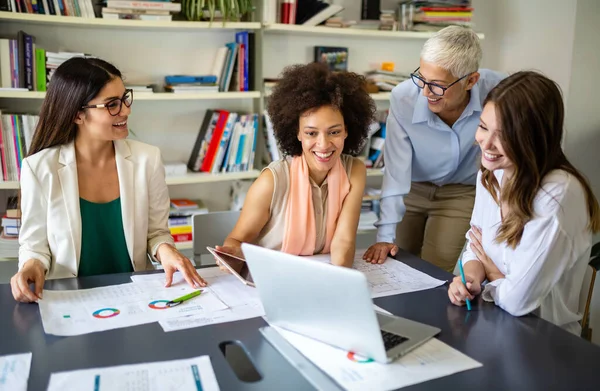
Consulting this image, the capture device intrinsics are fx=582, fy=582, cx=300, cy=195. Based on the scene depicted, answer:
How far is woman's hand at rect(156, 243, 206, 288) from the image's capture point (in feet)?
5.23

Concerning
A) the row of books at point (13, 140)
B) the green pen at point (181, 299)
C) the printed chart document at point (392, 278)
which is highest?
the row of books at point (13, 140)

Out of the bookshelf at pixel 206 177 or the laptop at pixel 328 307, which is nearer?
the laptop at pixel 328 307

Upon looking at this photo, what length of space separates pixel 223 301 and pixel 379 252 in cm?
63

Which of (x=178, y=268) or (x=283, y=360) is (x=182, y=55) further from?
(x=283, y=360)

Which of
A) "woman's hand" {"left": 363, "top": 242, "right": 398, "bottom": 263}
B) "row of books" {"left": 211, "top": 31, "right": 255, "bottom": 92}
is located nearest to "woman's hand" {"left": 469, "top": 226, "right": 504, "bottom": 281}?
"woman's hand" {"left": 363, "top": 242, "right": 398, "bottom": 263}

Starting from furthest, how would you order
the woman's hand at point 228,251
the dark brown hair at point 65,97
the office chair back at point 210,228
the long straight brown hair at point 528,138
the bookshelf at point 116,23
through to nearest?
the bookshelf at point 116,23 → the office chair back at point 210,228 → the dark brown hair at point 65,97 → the woman's hand at point 228,251 → the long straight brown hair at point 528,138

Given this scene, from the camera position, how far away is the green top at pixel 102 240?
1861 millimetres

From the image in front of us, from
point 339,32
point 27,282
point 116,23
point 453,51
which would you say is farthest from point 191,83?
point 27,282

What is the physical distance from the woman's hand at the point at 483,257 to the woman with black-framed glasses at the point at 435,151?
29 centimetres

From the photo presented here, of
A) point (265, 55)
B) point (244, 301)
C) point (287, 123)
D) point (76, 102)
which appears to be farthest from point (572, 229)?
point (265, 55)

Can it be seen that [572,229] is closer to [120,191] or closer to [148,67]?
[120,191]

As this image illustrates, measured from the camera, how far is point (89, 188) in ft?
6.16

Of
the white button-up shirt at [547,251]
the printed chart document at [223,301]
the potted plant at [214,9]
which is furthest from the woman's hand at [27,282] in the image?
the potted plant at [214,9]

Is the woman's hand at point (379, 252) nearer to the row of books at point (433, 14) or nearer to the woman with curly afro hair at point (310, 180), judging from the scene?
the woman with curly afro hair at point (310, 180)
